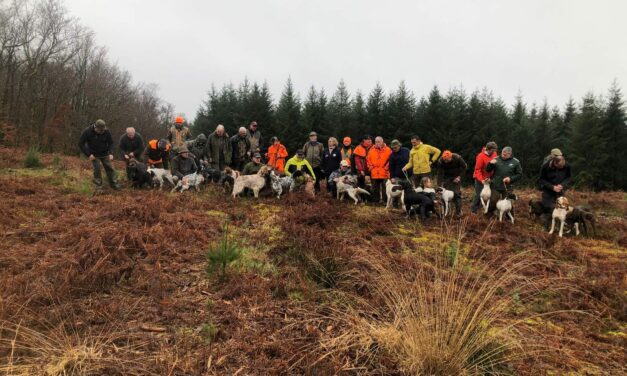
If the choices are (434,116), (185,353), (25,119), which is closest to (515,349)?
(185,353)

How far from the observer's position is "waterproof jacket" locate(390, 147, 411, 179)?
10.1 metres

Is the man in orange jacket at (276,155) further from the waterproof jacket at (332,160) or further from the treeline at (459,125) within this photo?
the treeline at (459,125)

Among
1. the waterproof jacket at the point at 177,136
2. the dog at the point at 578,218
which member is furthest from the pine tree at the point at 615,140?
the waterproof jacket at the point at 177,136

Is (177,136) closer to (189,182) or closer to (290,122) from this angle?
(189,182)

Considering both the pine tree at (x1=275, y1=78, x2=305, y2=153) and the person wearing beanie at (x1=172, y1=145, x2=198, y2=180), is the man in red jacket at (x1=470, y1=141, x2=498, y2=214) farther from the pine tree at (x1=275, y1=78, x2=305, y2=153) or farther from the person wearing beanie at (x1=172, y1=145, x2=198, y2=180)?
the pine tree at (x1=275, y1=78, x2=305, y2=153)

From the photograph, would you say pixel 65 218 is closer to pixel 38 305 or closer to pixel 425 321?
pixel 38 305

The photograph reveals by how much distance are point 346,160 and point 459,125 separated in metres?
19.9

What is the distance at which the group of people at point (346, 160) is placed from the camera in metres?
8.92

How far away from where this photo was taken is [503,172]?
8.95 m

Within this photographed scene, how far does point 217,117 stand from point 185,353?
35.1 metres

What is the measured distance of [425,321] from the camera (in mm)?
2797

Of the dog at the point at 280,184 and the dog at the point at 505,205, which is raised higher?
the dog at the point at 280,184

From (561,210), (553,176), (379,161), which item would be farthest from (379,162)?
(561,210)

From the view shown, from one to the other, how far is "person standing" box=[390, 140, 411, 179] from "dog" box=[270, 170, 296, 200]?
3.07 meters
